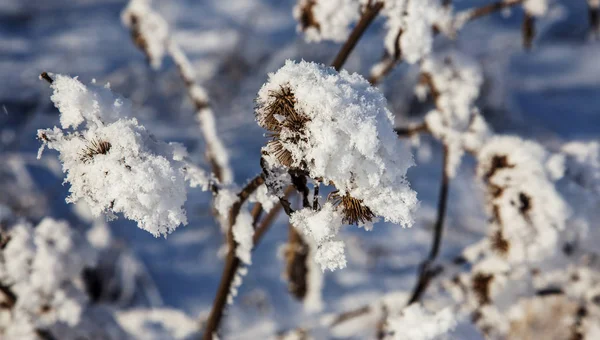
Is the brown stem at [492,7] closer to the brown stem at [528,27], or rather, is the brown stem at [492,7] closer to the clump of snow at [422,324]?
the brown stem at [528,27]

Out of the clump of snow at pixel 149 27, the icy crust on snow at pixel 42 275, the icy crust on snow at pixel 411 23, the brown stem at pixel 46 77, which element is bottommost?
the brown stem at pixel 46 77

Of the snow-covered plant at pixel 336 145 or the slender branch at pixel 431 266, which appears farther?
the slender branch at pixel 431 266

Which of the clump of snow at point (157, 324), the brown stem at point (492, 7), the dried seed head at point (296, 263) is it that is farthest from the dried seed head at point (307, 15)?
the clump of snow at point (157, 324)

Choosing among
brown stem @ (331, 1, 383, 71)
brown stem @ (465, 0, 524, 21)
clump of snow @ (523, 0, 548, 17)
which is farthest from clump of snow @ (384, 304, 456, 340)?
clump of snow @ (523, 0, 548, 17)

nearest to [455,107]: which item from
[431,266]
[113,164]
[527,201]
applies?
[527,201]

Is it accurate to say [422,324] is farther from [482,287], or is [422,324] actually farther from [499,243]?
[482,287]

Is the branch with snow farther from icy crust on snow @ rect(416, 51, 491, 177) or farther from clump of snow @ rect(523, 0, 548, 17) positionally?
clump of snow @ rect(523, 0, 548, 17)
